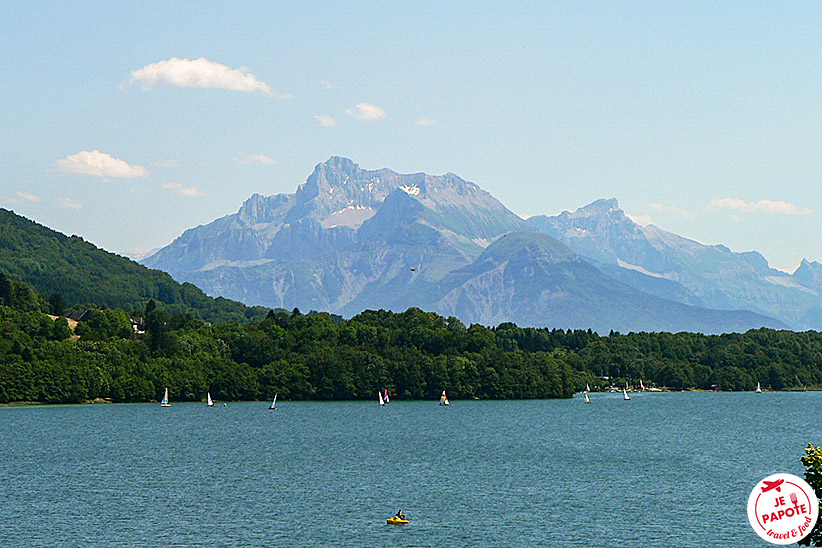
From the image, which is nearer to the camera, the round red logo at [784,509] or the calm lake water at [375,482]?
the round red logo at [784,509]

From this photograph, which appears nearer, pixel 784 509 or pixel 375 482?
pixel 784 509

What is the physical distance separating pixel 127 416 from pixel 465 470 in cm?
9212

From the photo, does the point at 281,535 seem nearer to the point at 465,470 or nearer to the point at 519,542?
the point at 519,542

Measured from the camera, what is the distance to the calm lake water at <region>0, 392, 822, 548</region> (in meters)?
80.4

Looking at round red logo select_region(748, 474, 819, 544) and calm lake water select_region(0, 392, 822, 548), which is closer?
round red logo select_region(748, 474, 819, 544)

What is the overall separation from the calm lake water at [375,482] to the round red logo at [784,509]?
3368 cm

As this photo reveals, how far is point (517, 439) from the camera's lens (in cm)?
15738

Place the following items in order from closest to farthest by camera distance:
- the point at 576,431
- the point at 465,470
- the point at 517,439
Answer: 1. the point at 465,470
2. the point at 517,439
3. the point at 576,431

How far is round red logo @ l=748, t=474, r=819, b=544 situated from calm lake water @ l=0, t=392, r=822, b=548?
110ft

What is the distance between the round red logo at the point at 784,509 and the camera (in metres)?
43.1

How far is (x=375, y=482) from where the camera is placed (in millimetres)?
108250

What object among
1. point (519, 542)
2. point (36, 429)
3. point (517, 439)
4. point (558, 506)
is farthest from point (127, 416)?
point (519, 542)

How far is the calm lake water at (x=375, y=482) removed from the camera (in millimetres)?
80375

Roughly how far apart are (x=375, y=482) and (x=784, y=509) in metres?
67.6
